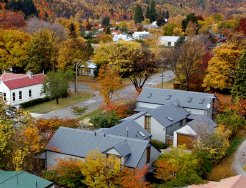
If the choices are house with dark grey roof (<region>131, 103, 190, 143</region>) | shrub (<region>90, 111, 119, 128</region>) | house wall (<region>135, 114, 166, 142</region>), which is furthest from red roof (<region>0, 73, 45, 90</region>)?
house wall (<region>135, 114, 166, 142</region>)

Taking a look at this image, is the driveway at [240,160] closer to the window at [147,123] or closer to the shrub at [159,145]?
the shrub at [159,145]

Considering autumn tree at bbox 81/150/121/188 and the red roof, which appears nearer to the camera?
autumn tree at bbox 81/150/121/188

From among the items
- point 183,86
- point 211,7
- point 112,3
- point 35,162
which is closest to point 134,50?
point 183,86

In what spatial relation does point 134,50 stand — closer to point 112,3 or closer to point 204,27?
point 204,27

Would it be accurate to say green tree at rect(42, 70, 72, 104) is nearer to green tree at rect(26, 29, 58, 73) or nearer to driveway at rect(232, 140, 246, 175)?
green tree at rect(26, 29, 58, 73)

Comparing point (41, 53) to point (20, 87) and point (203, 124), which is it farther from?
point (203, 124)

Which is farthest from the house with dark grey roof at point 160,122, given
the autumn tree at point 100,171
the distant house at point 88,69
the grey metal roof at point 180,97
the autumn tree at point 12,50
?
the distant house at point 88,69

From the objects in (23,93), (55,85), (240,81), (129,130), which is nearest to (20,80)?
(23,93)
